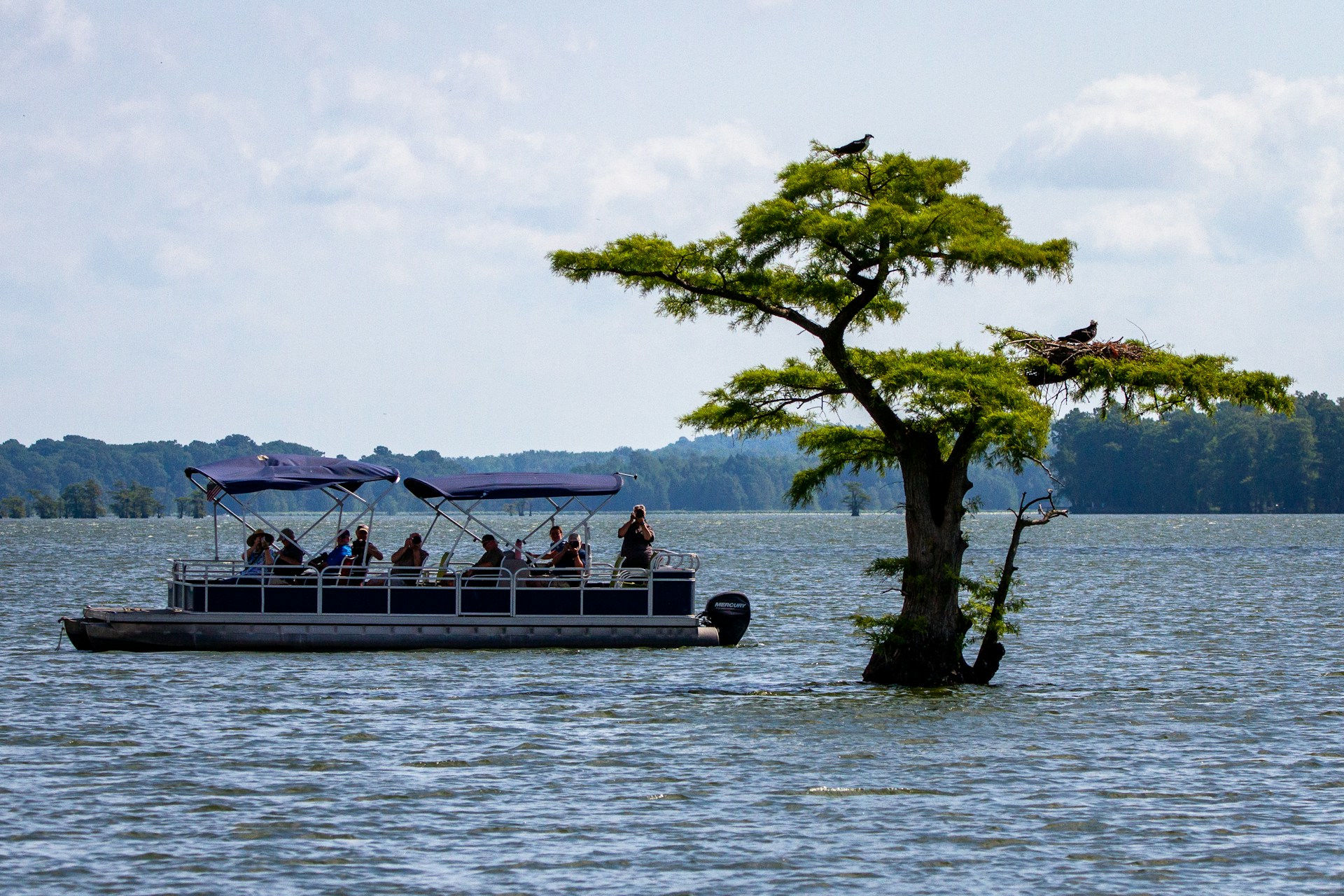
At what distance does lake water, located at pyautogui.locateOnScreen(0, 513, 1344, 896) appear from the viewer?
15328 millimetres

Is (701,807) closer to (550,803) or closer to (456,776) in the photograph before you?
(550,803)

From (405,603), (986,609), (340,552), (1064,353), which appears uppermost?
(1064,353)

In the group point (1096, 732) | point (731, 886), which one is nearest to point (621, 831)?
point (731, 886)

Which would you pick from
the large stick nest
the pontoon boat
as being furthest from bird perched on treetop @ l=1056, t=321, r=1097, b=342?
the pontoon boat

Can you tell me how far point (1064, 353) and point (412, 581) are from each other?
40.4ft

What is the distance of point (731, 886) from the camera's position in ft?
48.2

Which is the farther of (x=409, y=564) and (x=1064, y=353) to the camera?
(x=409, y=564)

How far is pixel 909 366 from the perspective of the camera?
2362cm

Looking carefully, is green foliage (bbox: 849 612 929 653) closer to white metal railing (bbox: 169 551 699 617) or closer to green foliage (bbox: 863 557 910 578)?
green foliage (bbox: 863 557 910 578)

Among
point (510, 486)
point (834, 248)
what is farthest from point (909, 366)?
point (510, 486)

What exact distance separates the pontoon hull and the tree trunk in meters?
6.14

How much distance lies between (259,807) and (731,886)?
5793 millimetres

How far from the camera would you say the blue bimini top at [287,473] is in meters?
28.5

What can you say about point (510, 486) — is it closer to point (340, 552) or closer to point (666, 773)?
point (340, 552)
